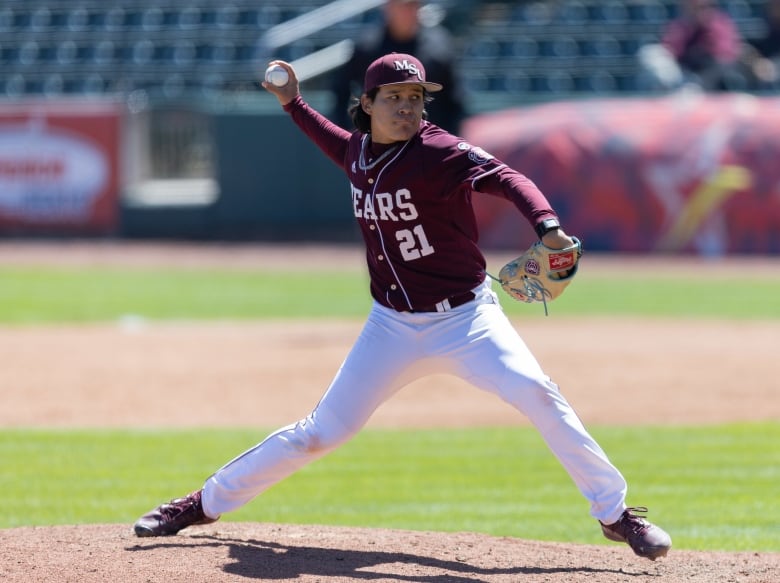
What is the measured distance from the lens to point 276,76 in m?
5.39

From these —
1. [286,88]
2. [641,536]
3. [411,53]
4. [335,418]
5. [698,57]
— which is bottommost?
[641,536]

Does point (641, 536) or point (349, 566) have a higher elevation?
point (641, 536)

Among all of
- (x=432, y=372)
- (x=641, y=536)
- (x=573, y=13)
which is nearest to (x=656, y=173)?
(x=573, y=13)

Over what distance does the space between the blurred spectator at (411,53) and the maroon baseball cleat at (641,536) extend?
5.61m

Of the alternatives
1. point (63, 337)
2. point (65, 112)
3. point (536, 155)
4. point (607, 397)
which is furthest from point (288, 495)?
point (65, 112)

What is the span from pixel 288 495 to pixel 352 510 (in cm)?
65

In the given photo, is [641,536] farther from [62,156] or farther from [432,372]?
[62,156]

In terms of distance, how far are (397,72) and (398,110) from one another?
0.45 feet

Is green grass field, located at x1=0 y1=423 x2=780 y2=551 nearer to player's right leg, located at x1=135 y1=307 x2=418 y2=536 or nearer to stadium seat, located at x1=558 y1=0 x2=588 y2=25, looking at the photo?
player's right leg, located at x1=135 y1=307 x2=418 y2=536

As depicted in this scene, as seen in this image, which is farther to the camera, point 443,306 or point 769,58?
point 769,58

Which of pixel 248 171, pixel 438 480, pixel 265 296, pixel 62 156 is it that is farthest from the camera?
pixel 62 156

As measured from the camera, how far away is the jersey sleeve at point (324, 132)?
526 cm

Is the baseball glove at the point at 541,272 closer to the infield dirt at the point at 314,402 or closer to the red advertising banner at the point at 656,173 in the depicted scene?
the infield dirt at the point at 314,402

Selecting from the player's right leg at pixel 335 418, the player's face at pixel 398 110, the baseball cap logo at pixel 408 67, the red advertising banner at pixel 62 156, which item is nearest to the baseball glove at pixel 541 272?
the player's right leg at pixel 335 418
